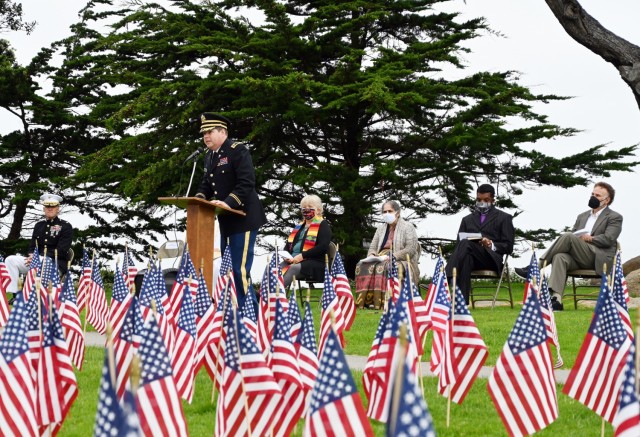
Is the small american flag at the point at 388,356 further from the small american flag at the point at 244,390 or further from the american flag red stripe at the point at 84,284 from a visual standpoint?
the american flag red stripe at the point at 84,284

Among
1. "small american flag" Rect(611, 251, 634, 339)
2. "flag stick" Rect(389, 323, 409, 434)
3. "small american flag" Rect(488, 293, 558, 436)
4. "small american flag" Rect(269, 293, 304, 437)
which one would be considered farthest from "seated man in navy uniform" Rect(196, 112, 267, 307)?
"flag stick" Rect(389, 323, 409, 434)

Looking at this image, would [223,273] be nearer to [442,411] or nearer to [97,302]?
[97,302]

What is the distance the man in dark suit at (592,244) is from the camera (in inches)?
514

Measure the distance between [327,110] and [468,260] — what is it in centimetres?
873

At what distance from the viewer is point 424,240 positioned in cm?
2411

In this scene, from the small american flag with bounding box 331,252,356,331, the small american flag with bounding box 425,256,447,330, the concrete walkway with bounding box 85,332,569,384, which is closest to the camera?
the small american flag with bounding box 425,256,447,330

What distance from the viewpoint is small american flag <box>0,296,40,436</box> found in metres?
4.82

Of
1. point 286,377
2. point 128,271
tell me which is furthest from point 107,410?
point 128,271

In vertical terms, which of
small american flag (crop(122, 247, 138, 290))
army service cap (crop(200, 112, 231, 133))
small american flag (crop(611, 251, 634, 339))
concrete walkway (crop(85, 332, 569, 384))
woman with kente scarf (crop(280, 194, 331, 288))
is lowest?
concrete walkway (crop(85, 332, 569, 384))

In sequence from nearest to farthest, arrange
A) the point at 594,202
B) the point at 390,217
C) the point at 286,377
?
the point at 286,377 → the point at 594,202 → the point at 390,217

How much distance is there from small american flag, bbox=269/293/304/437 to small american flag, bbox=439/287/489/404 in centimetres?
134

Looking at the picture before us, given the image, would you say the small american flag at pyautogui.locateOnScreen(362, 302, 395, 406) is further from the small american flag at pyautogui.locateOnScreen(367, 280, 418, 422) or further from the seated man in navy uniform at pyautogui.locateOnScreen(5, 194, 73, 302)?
the seated man in navy uniform at pyautogui.locateOnScreen(5, 194, 73, 302)

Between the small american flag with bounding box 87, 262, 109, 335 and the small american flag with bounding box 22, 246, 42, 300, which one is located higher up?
the small american flag with bounding box 22, 246, 42, 300

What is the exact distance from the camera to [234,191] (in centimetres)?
937
